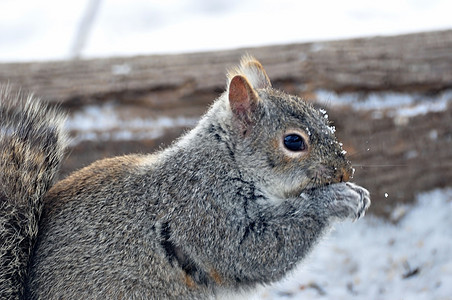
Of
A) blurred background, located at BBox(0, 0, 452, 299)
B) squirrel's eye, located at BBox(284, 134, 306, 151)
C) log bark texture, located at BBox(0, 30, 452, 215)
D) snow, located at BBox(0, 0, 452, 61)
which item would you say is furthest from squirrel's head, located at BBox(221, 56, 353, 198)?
snow, located at BBox(0, 0, 452, 61)

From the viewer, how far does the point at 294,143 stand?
2119 mm

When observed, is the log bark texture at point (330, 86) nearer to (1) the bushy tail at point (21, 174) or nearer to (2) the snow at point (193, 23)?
(1) the bushy tail at point (21, 174)

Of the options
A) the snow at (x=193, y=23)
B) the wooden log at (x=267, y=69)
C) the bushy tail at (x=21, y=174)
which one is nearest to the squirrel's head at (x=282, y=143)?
the bushy tail at (x=21, y=174)

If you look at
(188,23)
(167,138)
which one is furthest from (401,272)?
(188,23)

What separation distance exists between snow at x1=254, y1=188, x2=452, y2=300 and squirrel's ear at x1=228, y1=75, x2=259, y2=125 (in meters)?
0.70

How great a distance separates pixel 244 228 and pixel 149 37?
11.7 ft

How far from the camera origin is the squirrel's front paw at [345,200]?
2.09m

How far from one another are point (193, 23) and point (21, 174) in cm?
353

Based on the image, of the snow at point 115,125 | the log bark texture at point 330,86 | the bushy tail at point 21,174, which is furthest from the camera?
the snow at point 115,125

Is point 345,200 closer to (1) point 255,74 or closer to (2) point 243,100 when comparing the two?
(2) point 243,100

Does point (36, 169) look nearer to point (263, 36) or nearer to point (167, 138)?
point (167, 138)

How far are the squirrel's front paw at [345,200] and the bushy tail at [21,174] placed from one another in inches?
33.7

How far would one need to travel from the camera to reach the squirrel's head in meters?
2.09

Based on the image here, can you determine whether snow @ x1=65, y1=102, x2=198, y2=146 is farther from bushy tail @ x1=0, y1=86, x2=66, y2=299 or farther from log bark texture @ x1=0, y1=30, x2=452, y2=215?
bushy tail @ x1=0, y1=86, x2=66, y2=299
